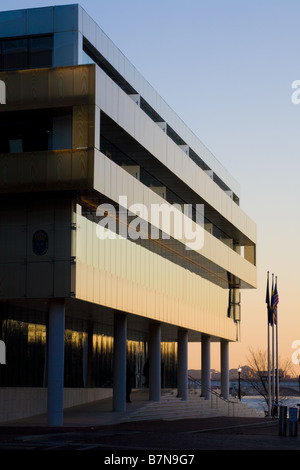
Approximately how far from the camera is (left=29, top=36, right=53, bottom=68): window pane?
128 feet

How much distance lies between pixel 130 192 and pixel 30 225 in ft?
20.9

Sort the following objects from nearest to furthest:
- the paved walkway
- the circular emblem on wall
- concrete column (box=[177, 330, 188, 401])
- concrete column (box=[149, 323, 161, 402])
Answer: the paved walkway, the circular emblem on wall, concrete column (box=[149, 323, 161, 402]), concrete column (box=[177, 330, 188, 401])

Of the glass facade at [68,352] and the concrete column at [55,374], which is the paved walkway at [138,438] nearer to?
the concrete column at [55,374]

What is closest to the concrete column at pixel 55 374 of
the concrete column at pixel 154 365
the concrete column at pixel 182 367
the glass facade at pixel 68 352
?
the glass facade at pixel 68 352

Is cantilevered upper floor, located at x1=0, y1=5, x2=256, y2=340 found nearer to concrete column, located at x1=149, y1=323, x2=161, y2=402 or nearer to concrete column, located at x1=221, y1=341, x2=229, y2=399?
concrete column, located at x1=149, y1=323, x2=161, y2=402

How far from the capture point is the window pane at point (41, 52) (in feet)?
128

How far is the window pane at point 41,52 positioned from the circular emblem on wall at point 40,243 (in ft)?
25.2

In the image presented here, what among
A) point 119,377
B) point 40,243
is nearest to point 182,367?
point 119,377

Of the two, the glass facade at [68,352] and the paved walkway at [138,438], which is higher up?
the glass facade at [68,352]

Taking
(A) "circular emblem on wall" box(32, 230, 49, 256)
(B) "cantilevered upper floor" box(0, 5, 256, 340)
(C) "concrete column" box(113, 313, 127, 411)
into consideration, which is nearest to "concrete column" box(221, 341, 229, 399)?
(B) "cantilevered upper floor" box(0, 5, 256, 340)

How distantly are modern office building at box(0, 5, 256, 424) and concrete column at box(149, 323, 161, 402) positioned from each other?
0.09 meters

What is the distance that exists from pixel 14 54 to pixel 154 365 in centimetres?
2078

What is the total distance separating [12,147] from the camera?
39.0 meters
